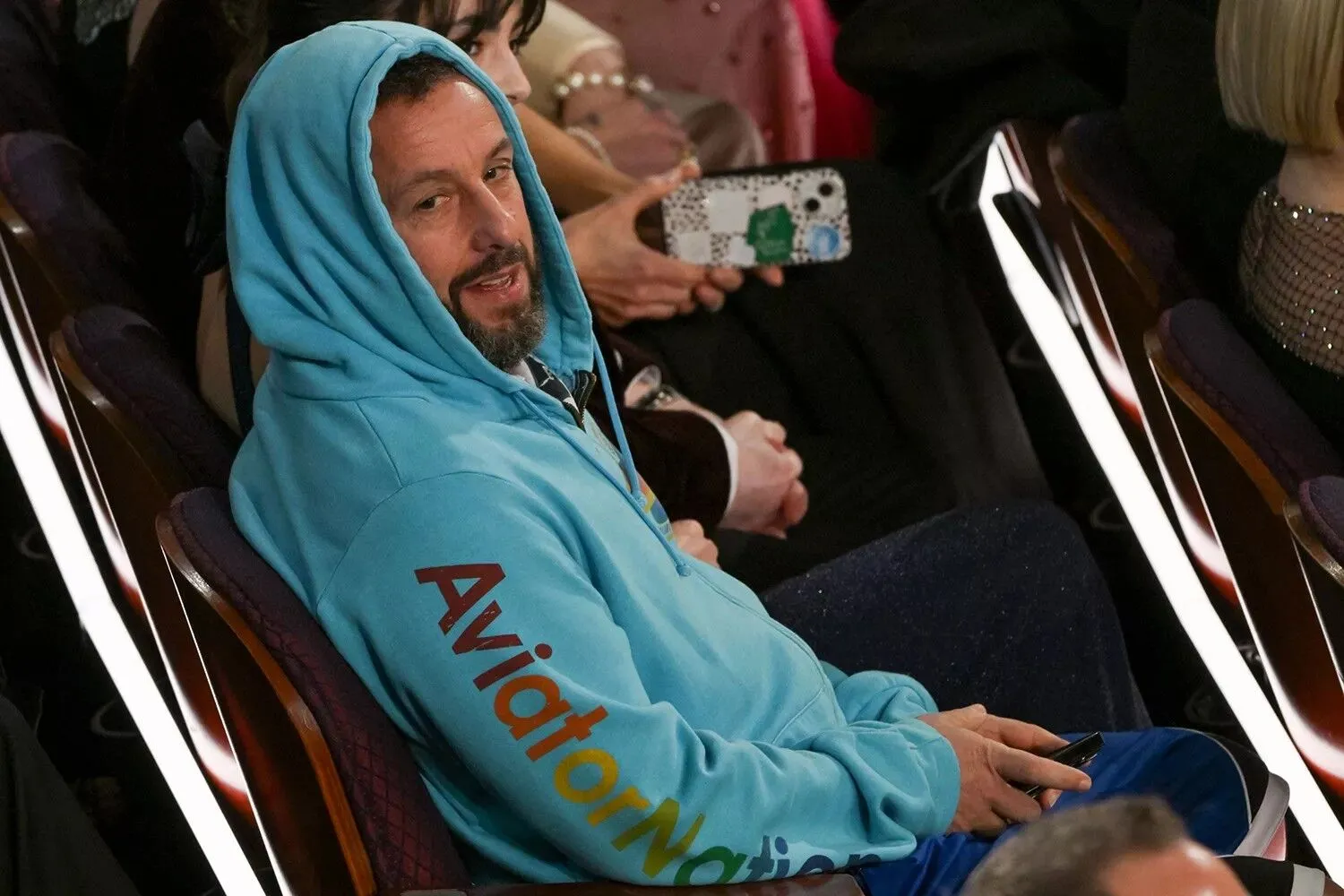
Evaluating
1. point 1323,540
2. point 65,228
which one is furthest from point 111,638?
point 1323,540

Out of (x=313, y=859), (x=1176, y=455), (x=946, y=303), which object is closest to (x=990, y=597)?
(x=1176, y=455)

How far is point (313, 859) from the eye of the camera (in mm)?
1216

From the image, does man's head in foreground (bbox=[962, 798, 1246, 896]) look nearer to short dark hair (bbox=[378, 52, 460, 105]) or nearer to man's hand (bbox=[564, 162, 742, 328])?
short dark hair (bbox=[378, 52, 460, 105])

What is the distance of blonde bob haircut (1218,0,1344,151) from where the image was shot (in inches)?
54.9

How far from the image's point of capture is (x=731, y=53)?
95.7 inches

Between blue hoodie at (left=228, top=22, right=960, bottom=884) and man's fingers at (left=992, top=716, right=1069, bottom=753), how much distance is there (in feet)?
0.25

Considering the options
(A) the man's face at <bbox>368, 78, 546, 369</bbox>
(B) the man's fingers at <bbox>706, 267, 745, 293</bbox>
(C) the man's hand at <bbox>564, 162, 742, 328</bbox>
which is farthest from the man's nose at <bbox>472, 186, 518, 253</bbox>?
(B) the man's fingers at <bbox>706, 267, 745, 293</bbox>

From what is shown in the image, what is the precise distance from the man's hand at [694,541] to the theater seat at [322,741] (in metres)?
0.46

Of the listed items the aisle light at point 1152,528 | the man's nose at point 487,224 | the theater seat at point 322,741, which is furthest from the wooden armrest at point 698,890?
the aisle light at point 1152,528

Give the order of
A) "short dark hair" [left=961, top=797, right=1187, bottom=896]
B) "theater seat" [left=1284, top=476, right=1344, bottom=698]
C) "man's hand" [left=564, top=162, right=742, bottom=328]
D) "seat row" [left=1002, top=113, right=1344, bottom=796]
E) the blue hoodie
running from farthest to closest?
"man's hand" [left=564, top=162, right=742, bottom=328], "seat row" [left=1002, top=113, right=1344, bottom=796], "theater seat" [left=1284, top=476, right=1344, bottom=698], the blue hoodie, "short dark hair" [left=961, top=797, right=1187, bottom=896]

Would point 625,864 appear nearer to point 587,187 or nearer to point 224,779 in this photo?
point 224,779

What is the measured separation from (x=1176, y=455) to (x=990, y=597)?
0.30 m

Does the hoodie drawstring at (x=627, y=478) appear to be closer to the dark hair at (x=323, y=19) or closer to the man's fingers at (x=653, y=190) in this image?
the dark hair at (x=323, y=19)

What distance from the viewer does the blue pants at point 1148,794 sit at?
1206 mm
